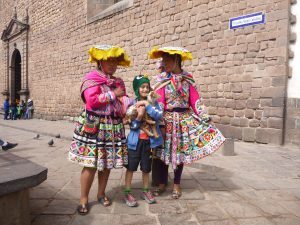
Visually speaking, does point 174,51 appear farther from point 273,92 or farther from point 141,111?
point 273,92

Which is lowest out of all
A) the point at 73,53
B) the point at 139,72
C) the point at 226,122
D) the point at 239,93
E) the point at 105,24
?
the point at 226,122

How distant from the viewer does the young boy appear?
2737 mm

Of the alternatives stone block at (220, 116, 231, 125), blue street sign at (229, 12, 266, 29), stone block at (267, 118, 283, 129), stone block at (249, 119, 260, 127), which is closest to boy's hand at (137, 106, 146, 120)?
stone block at (267, 118, 283, 129)

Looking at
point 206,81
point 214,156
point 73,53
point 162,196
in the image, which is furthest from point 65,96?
point 162,196

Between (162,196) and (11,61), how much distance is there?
69.5 feet

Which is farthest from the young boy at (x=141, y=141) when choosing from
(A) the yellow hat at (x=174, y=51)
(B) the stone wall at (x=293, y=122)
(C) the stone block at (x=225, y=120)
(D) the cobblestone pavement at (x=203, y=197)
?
(C) the stone block at (x=225, y=120)

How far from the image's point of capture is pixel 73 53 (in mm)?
13703

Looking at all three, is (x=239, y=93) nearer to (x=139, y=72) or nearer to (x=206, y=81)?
(x=206, y=81)

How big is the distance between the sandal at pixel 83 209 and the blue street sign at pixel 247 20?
6.03 meters

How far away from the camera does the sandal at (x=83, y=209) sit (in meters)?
2.54

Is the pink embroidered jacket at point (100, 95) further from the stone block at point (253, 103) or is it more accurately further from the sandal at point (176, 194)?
the stone block at point (253, 103)

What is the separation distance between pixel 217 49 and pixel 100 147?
19.5 ft

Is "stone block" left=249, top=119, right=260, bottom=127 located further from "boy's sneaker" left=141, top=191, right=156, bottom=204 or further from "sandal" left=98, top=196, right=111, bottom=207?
"sandal" left=98, top=196, right=111, bottom=207

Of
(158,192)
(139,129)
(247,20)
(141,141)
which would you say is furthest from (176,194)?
(247,20)
